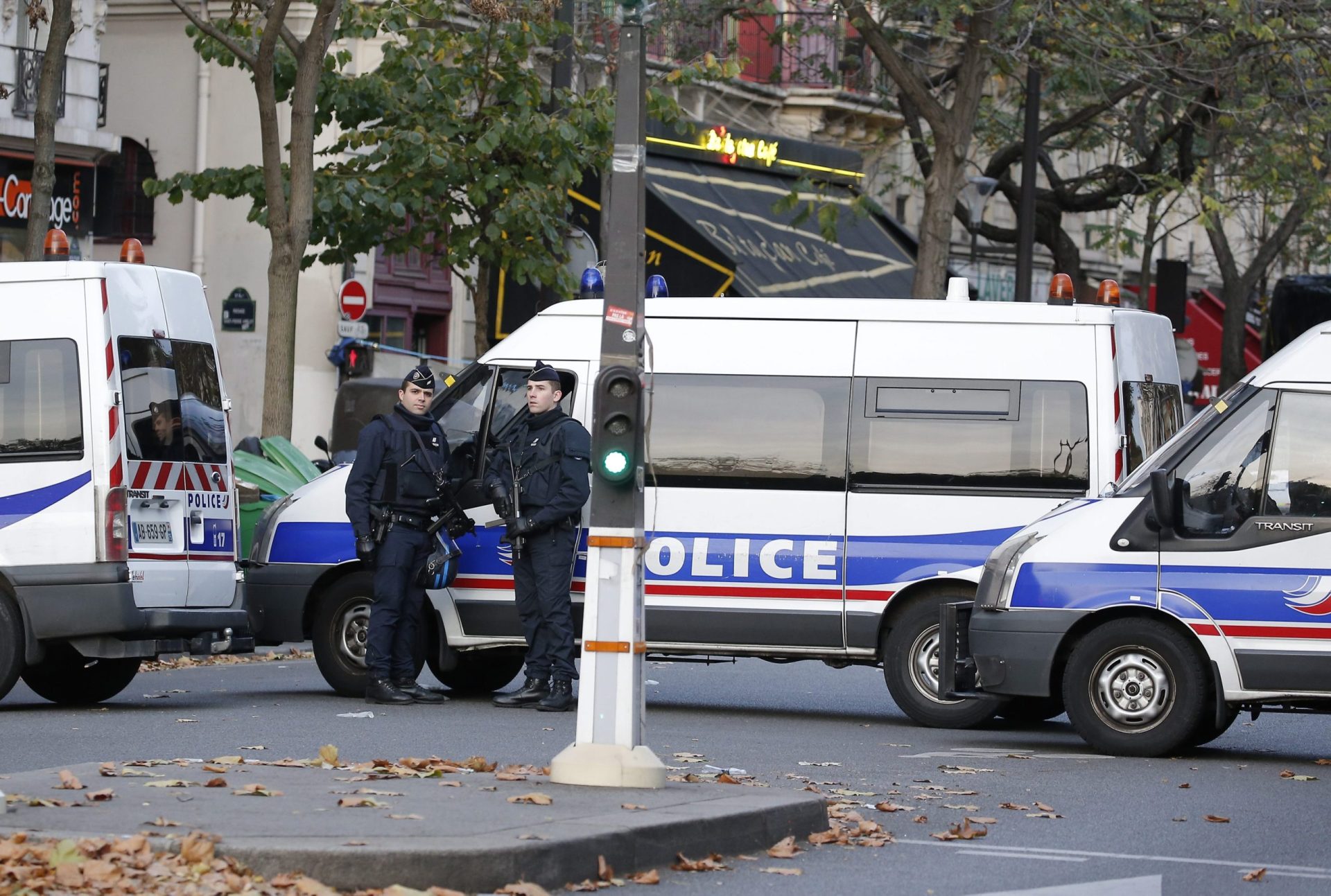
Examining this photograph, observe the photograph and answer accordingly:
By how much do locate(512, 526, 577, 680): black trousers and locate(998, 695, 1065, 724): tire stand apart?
101 inches

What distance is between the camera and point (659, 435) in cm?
1312

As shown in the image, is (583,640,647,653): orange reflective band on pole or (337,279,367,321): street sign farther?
(337,279,367,321): street sign

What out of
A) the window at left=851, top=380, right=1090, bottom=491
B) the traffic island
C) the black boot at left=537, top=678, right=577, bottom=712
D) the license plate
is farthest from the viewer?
the black boot at left=537, top=678, right=577, bottom=712

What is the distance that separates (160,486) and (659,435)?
283 centimetres

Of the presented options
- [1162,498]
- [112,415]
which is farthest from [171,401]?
[1162,498]

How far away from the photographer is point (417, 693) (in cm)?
1333

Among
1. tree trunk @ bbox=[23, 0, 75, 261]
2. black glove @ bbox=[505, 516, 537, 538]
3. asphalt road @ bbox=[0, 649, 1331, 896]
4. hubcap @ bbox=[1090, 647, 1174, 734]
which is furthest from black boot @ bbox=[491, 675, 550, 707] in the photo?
tree trunk @ bbox=[23, 0, 75, 261]

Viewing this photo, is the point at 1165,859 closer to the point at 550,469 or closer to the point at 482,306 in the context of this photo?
the point at 550,469

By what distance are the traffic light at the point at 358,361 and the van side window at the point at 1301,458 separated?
66.0 feet

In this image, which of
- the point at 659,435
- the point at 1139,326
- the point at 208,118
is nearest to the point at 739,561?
the point at 659,435

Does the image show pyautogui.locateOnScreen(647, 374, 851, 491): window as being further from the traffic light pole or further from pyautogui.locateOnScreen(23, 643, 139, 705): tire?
the traffic light pole

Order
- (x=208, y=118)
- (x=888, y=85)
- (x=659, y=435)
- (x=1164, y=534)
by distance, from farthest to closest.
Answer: (x=888, y=85) < (x=208, y=118) < (x=659, y=435) < (x=1164, y=534)

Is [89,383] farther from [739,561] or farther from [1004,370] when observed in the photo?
[1004,370]

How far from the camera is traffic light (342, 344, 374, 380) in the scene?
3036 cm
